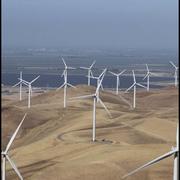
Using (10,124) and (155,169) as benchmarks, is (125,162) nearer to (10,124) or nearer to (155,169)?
(155,169)

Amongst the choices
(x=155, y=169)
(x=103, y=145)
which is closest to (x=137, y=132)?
(x=103, y=145)

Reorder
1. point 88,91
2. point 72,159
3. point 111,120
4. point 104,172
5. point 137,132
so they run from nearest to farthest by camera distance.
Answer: point 104,172, point 72,159, point 137,132, point 111,120, point 88,91

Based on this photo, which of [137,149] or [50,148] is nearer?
[137,149]

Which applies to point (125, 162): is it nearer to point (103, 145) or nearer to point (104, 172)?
point (104, 172)

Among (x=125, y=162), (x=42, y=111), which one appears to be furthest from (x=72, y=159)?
(x=42, y=111)

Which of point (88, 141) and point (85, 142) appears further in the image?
point (88, 141)

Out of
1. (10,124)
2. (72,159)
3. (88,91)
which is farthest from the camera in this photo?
(88,91)
